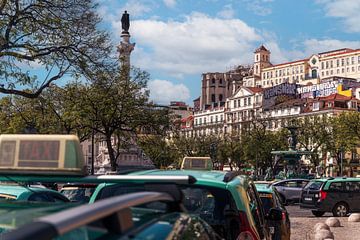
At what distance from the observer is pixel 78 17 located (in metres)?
20.7

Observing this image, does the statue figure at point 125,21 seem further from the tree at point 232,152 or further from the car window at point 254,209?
the car window at point 254,209

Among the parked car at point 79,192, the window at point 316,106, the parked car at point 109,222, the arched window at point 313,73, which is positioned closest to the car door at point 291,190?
the parked car at point 79,192

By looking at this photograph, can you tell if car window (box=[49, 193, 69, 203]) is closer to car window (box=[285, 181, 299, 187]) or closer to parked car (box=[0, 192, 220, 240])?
parked car (box=[0, 192, 220, 240])

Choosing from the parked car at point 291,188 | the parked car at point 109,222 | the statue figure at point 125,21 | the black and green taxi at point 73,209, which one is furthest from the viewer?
the statue figure at point 125,21

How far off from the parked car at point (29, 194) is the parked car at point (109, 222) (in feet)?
18.1

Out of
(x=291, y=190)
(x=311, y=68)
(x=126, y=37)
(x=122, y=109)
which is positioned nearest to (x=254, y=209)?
(x=291, y=190)

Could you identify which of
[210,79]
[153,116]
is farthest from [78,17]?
[210,79]

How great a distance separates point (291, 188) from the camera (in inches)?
1388

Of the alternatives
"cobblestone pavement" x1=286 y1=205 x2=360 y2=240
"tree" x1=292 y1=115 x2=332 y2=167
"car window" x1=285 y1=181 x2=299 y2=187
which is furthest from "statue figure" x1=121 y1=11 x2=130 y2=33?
"cobblestone pavement" x1=286 y1=205 x2=360 y2=240

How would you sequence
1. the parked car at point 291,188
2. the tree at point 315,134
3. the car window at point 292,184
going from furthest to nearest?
the tree at point 315,134 < the car window at point 292,184 < the parked car at point 291,188

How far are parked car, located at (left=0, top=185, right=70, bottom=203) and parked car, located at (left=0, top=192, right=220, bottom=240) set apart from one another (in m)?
5.52

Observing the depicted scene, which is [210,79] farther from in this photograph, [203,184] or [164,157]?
[203,184]

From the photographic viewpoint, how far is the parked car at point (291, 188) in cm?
3488

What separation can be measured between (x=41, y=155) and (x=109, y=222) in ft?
5.31
